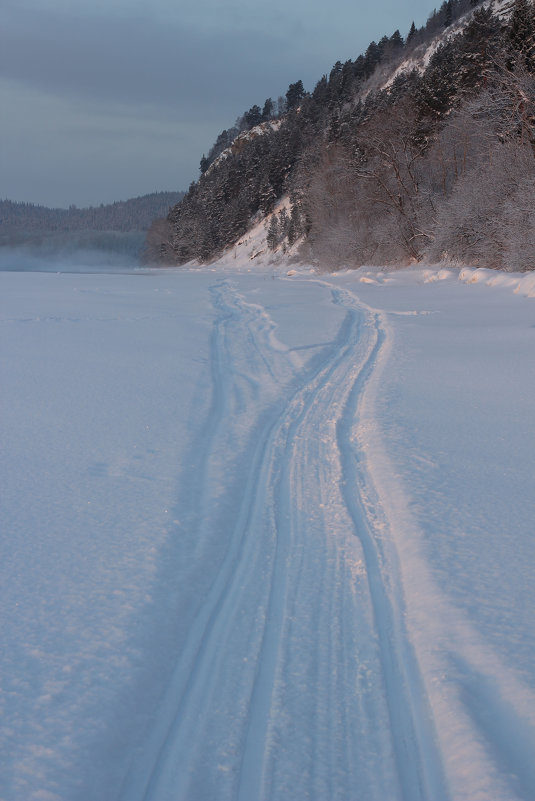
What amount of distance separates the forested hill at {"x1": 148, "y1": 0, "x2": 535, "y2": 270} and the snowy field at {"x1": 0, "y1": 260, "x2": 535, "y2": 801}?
14591 millimetres

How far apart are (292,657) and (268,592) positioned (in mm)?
468

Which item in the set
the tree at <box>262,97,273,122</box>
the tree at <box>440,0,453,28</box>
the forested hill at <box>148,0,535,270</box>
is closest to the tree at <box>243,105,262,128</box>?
the tree at <box>262,97,273,122</box>

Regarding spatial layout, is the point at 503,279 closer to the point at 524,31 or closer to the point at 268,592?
the point at 268,592

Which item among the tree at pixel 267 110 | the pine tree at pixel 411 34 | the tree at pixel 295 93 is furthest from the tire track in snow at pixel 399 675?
the tree at pixel 267 110

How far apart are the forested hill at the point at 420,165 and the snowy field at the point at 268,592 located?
14591mm

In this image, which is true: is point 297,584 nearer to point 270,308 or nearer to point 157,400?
point 157,400

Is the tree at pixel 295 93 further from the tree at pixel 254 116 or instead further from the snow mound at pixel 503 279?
the snow mound at pixel 503 279

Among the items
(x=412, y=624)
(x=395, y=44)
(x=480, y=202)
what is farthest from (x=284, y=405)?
(x=395, y=44)

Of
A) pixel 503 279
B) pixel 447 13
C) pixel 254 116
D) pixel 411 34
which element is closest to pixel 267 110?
pixel 254 116

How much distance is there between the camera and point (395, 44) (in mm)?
76062

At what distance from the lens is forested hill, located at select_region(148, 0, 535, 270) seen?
19.7 m

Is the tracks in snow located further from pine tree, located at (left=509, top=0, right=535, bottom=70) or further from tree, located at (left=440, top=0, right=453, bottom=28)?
tree, located at (left=440, top=0, right=453, bottom=28)

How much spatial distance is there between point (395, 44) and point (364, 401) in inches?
3483

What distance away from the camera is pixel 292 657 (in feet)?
7.66
